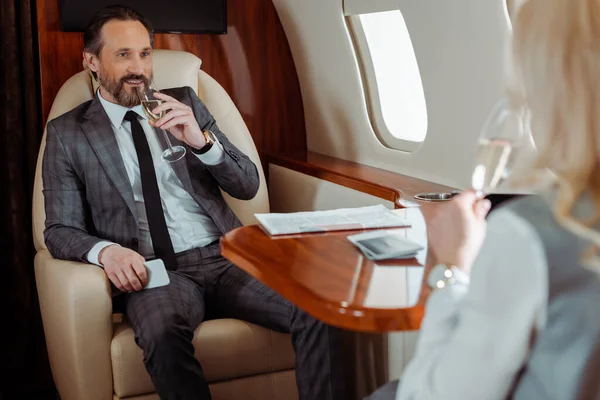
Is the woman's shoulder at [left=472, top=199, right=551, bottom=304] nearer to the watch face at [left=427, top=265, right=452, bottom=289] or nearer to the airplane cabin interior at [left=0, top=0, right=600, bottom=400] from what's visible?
the airplane cabin interior at [left=0, top=0, right=600, bottom=400]

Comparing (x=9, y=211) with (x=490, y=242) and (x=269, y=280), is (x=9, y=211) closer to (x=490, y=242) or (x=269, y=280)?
(x=269, y=280)

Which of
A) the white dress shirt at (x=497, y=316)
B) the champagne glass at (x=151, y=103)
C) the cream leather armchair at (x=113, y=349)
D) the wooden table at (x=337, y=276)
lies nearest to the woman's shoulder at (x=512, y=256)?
the white dress shirt at (x=497, y=316)

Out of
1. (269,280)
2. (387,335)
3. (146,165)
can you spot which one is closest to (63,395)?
(146,165)

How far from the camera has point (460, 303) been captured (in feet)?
3.95

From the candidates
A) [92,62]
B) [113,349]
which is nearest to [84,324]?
[113,349]

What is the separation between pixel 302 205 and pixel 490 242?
2396mm

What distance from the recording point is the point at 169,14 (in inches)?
139

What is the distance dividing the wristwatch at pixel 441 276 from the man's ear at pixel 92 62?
1.90 metres

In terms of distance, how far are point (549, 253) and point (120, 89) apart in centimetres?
219

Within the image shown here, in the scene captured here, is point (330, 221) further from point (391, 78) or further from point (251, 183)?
point (391, 78)

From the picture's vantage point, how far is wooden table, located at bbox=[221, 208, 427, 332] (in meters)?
1.47

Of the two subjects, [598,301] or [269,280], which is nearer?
[598,301]

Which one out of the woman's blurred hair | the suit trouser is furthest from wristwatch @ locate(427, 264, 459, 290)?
the suit trouser

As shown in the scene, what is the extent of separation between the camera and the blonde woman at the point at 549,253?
3.46 ft
